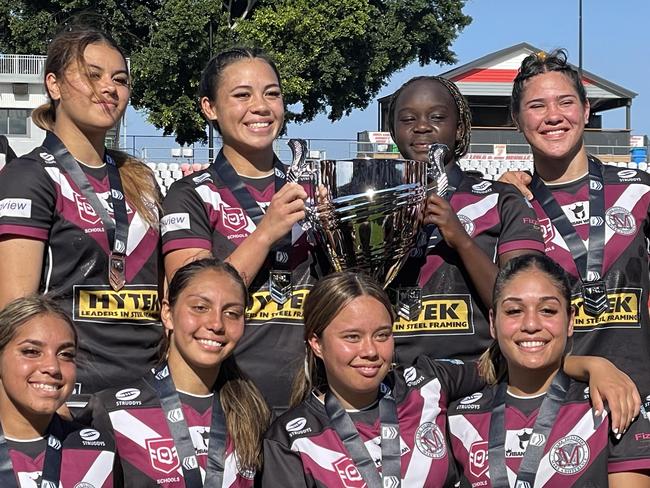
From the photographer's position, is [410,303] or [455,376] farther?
[410,303]

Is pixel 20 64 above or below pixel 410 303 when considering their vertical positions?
above

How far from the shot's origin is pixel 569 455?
3.04 metres

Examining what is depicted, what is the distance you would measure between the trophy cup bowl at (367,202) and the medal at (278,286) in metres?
0.25

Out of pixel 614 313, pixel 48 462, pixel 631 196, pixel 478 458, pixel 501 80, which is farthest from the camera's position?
pixel 501 80

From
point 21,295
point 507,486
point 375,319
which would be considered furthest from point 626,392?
point 21,295

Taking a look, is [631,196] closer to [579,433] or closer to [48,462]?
[579,433]

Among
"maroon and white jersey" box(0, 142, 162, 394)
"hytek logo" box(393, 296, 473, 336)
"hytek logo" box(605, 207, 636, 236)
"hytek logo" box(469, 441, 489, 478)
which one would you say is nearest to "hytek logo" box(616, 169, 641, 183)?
"hytek logo" box(605, 207, 636, 236)

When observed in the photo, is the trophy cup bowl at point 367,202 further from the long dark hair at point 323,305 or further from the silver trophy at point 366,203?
the long dark hair at point 323,305

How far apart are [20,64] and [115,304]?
28663 millimetres

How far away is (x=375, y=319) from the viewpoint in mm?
3156

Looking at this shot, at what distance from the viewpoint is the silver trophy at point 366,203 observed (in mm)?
3156

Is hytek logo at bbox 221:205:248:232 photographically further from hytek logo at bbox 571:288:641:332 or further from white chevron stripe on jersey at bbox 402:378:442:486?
hytek logo at bbox 571:288:641:332

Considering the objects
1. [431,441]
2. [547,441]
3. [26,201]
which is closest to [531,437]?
[547,441]

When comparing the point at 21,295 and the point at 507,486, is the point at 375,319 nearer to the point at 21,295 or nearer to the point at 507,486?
the point at 507,486
